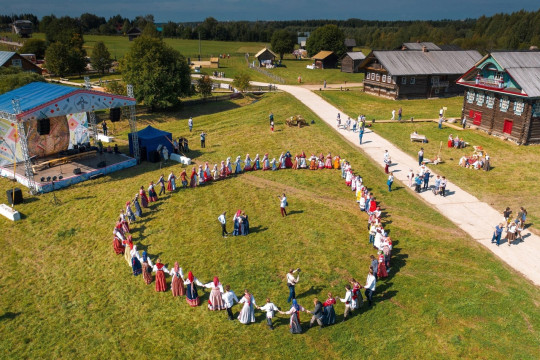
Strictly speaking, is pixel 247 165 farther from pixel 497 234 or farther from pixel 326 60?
pixel 326 60

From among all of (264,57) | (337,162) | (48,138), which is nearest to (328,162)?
(337,162)

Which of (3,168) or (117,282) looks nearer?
(117,282)

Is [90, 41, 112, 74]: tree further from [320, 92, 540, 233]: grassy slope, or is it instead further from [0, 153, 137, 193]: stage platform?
[0, 153, 137, 193]: stage platform

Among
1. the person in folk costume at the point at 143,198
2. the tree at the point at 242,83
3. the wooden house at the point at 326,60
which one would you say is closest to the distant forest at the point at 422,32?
the wooden house at the point at 326,60

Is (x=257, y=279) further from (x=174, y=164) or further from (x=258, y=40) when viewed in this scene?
(x=258, y=40)

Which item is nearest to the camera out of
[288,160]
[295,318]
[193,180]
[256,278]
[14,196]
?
[295,318]

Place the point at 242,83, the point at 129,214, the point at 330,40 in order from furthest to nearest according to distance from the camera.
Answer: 1. the point at 330,40
2. the point at 242,83
3. the point at 129,214

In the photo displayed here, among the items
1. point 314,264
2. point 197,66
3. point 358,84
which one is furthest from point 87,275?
point 197,66
